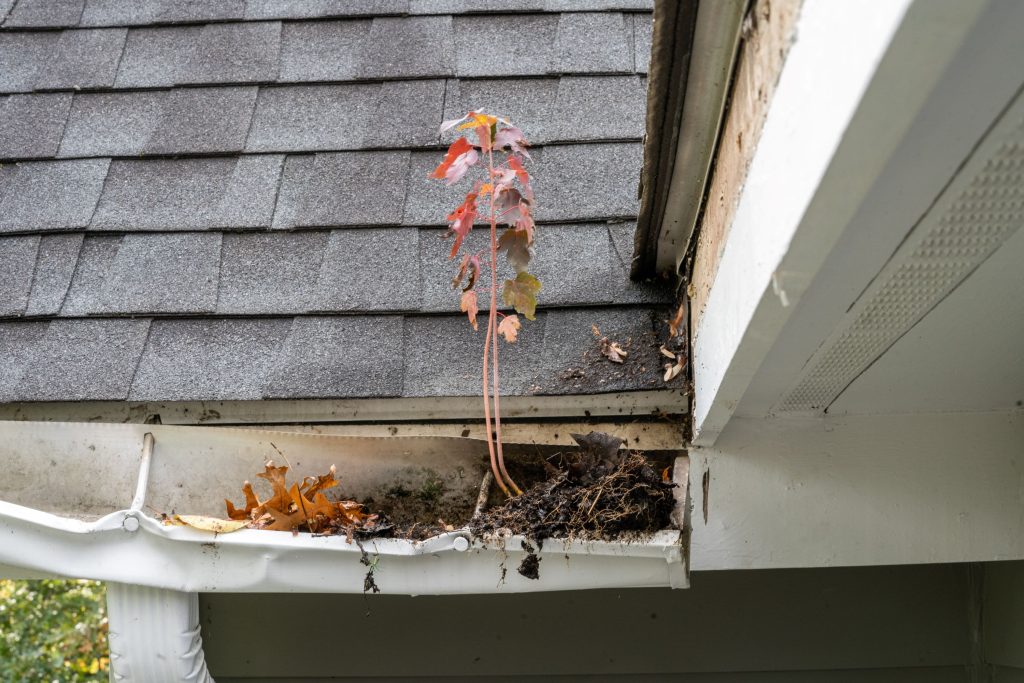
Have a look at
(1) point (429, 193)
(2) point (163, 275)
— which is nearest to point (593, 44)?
(1) point (429, 193)

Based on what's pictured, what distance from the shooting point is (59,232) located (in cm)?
199

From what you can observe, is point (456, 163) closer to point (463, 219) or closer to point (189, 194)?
point (463, 219)

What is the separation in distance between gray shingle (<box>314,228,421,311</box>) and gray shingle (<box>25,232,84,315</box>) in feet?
1.87

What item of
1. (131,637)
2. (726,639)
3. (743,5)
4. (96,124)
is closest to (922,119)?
(743,5)

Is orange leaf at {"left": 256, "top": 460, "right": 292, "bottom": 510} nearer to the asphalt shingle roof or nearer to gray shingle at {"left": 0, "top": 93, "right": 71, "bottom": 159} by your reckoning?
the asphalt shingle roof

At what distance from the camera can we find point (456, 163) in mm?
1529

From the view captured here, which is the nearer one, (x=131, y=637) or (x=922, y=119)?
(x=922, y=119)

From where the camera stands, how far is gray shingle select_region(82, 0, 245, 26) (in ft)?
7.72

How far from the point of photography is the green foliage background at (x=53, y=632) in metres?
4.29

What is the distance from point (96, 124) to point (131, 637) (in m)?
1.26

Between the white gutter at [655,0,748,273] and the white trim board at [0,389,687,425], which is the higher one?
the white gutter at [655,0,748,273]

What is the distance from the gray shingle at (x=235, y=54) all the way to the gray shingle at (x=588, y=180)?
0.77 metres

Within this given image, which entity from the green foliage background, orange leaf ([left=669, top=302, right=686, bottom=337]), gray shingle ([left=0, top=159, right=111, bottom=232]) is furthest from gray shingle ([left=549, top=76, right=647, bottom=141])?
Result: the green foliage background

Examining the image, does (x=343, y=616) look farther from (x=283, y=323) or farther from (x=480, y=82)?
(x=480, y=82)
